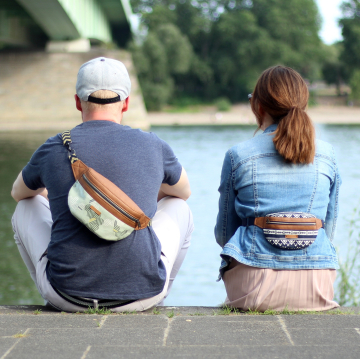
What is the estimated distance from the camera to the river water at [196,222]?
16.5 ft

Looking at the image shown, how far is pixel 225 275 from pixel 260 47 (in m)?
48.9

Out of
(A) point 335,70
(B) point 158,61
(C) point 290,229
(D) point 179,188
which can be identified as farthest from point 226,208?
(A) point 335,70

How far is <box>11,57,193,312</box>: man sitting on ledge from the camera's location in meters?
2.01

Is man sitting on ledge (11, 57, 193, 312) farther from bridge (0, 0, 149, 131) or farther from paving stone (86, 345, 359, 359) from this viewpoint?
bridge (0, 0, 149, 131)

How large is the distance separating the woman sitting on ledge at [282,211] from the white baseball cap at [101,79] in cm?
53

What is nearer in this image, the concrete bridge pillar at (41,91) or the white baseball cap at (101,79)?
the white baseball cap at (101,79)

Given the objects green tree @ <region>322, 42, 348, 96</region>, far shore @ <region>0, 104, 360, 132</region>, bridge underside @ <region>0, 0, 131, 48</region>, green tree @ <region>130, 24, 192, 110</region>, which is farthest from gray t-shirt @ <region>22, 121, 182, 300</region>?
green tree @ <region>322, 42, 348, 96</region>

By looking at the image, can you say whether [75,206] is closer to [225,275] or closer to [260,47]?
[225,275]

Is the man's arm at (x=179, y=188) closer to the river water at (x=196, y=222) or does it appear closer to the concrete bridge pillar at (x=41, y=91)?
the river water at (x=196, y=222)

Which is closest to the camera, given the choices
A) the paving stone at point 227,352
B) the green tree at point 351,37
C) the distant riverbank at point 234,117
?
the paving stone at point 227,352

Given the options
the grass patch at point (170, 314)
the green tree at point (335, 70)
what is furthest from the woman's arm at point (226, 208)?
the green tree at point (335, 70)

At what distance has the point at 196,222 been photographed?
7.84 meters

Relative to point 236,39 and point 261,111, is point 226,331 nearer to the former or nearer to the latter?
point 261,111

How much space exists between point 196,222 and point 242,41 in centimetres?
4581
